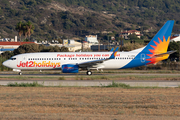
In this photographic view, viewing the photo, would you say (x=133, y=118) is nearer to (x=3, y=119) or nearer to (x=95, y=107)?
(x=95, y=107)

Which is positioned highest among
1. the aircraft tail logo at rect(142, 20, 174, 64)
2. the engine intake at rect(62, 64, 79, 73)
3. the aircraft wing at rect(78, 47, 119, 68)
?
the aircraft tail logo at rect(142, 20, 174, 64)

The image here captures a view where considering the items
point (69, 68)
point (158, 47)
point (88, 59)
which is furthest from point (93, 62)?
point (158, 47)

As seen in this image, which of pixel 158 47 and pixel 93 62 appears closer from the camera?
pixel 93 62

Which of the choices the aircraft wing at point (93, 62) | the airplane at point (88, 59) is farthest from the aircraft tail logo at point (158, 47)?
the aircraft wing at point (93, 62)

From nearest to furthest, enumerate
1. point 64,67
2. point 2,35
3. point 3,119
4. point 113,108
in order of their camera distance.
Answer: point 3,119, point 113,108, point 64,67, point 2,35

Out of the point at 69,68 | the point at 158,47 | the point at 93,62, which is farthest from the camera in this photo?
the point at 158,47

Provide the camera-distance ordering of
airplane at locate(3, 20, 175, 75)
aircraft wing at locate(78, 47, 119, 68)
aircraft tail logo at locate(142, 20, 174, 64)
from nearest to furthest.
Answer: aircraft wing at locate(78, 47, 119, 68)
airplane at locate(3, 20, 175, 75)
aircraft tail logo at locate(142, 20, 174, 64)

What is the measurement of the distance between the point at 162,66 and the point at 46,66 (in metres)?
22.2

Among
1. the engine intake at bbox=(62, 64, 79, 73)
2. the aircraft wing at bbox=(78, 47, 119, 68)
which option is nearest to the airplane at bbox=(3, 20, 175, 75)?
the aircraft wing at bbox=(78, 47, 119, 68)

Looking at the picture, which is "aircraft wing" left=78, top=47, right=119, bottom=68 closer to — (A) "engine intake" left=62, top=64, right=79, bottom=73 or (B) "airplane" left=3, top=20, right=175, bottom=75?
(B) "airplane" left=3, top=20, right=175, bottom=75

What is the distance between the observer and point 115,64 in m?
38.9

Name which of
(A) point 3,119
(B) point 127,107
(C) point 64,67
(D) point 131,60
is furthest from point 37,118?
(D) point 131,60

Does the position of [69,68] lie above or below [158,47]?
below

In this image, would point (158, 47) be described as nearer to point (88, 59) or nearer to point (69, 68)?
point (88, 59)
